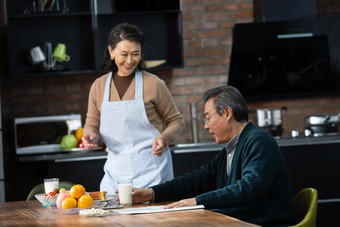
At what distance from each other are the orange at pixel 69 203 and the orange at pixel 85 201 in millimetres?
19

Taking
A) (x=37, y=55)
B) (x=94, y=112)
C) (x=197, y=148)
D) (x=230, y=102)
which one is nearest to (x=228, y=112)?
(x=230, y=102)

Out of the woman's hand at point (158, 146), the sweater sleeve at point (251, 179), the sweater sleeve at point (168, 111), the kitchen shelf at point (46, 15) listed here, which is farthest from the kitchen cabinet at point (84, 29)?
the sweater sleeve at point (251, 179)

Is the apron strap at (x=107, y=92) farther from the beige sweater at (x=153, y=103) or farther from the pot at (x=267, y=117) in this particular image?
the pot at (x=267, y=117)

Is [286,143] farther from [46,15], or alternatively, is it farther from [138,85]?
[46,15]

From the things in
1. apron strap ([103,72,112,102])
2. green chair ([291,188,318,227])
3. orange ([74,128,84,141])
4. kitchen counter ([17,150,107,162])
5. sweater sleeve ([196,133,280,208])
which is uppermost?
apron strap ([103,72,112,102])

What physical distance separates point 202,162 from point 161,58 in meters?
1.16

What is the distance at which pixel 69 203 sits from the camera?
2.18 metres

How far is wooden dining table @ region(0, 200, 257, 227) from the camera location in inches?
70.6

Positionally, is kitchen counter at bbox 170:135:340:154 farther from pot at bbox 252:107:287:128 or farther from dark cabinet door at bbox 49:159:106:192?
dark cabinet door at bbox 49:159:106:192

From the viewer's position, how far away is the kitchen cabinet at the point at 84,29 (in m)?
4.94

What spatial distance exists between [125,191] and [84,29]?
3.01 metres

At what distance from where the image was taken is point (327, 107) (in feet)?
17.9

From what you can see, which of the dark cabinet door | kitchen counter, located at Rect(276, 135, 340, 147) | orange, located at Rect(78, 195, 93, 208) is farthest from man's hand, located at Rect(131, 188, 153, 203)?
kitchen counter, located at Rect(276, 135, 340, 147)

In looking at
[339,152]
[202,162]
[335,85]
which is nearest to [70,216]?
[202,162]
